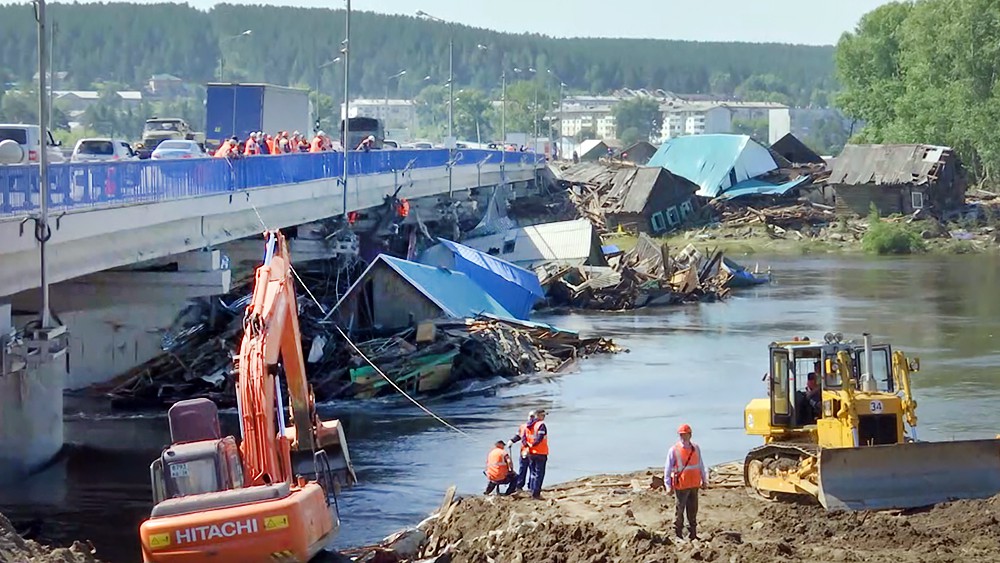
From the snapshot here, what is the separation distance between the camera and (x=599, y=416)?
3039 centimetres

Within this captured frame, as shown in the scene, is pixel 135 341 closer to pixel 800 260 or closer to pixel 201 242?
pixel 201 242

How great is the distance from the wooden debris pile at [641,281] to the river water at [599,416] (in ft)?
4.03

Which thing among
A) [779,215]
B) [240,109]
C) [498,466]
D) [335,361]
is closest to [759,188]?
[779,215]

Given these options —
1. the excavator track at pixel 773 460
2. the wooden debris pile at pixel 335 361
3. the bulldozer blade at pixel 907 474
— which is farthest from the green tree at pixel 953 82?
the bulldozer blade at pixel 907 474

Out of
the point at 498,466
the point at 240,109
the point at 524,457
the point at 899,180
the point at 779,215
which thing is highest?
the point at 240,109

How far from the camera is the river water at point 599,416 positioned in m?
23.5

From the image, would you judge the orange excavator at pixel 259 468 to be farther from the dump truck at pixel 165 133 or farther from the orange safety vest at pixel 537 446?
the dump truck at pixel 165 133

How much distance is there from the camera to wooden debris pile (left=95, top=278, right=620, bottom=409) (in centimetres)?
3206

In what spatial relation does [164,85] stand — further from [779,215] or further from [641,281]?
[641,281]

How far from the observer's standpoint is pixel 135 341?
3234 centimetres

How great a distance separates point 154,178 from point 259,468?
483 inches

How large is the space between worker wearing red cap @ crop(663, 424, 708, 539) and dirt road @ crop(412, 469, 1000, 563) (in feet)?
0.91

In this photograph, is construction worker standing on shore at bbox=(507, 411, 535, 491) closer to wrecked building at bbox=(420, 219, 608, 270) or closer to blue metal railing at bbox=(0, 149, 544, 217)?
blue metal railing at bbox=(0, 149, 544, 217)

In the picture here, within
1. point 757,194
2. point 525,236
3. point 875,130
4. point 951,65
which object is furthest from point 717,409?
point 875,130
